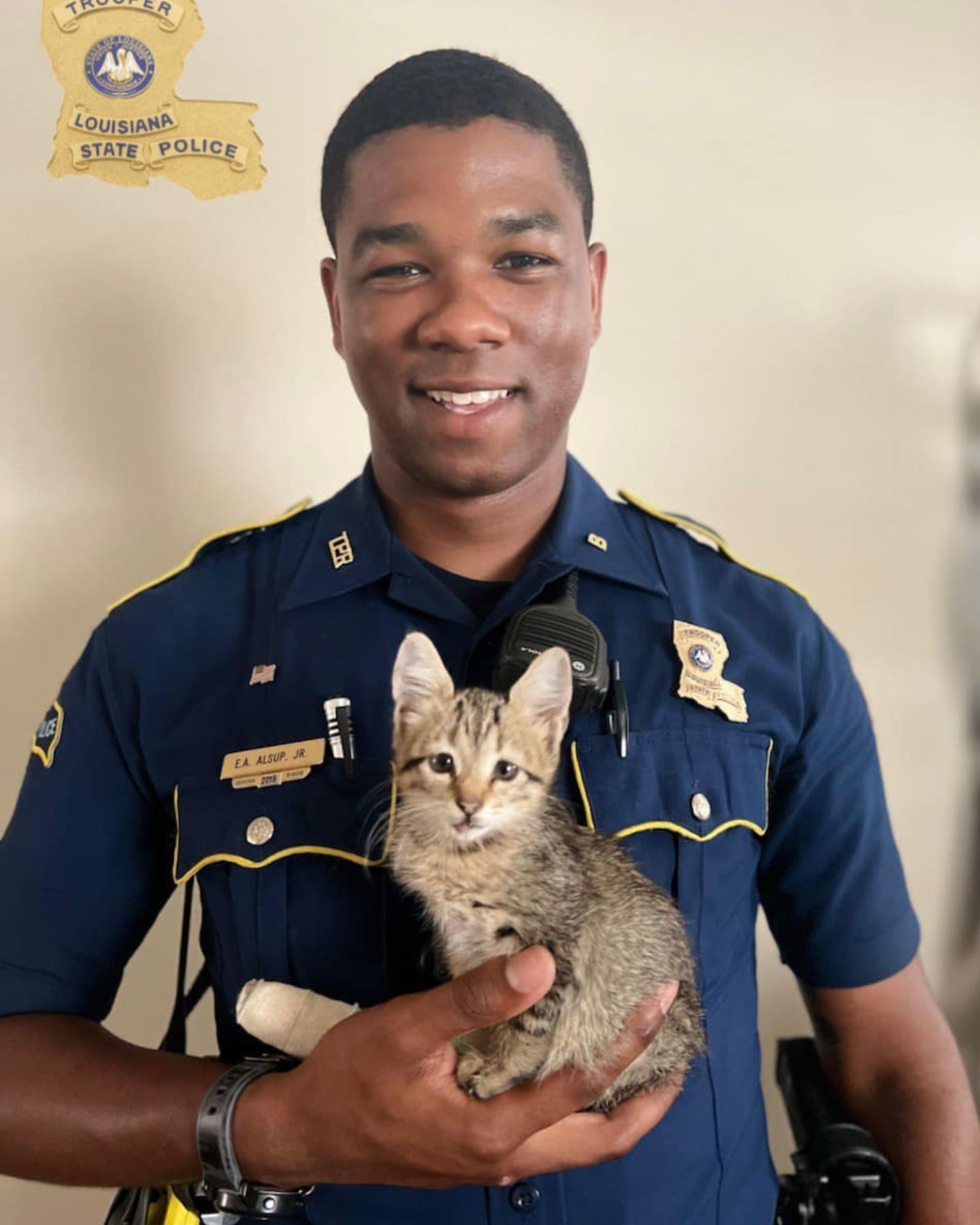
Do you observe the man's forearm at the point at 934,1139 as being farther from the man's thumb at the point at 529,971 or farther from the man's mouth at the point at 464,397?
the man's mouth at the point at 464,397

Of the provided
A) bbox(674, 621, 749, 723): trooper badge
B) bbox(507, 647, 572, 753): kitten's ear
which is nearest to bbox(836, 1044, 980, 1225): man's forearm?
bbox(674, 621, 749, 723): trooper badge

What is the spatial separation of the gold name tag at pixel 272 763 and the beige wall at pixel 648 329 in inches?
29.6

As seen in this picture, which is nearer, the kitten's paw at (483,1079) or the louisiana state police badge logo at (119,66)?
the kitten's paw at (483,1079)

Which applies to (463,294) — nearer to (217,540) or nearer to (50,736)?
(217,540)

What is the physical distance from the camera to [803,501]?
2410mm

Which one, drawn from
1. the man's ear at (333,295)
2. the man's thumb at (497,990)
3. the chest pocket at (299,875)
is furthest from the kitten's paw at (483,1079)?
the man's ear at (333,295)

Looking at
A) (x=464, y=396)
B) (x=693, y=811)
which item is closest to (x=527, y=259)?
(x=464, y=396)

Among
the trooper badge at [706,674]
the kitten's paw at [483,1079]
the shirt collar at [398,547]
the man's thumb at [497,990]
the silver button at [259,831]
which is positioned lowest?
the kitten's paw at [483,1079]

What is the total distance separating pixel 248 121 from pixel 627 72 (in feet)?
2.59

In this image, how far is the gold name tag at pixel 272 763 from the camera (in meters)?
1.46

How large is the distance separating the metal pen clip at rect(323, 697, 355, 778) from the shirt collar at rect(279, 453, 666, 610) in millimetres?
244

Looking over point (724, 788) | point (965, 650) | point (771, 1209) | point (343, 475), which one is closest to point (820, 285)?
point (965, 650)

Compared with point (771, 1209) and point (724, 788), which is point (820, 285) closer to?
point (724, 788)

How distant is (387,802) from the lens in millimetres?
1369
